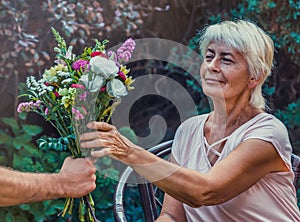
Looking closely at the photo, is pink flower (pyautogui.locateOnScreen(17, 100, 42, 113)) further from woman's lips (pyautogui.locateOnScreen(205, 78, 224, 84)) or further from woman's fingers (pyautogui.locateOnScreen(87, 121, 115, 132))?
woman's lips (pyautogui.locateOnScreen(205, 78, 224, 84))

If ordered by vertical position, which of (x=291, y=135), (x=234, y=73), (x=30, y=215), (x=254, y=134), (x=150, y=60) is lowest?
(x=30, y=215)

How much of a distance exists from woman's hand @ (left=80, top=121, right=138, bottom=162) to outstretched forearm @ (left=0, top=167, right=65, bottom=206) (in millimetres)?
158

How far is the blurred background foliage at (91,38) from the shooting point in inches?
149

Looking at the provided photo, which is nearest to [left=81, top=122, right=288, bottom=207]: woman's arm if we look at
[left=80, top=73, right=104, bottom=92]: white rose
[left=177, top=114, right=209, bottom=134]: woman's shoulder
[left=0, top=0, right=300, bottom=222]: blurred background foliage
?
[left=80, top=73, right=104, bottom=92]: white rose

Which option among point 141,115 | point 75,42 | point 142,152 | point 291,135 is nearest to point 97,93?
point 142,152

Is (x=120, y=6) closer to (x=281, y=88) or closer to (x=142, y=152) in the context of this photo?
(x=281, y=88)

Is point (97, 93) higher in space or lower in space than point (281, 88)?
higher

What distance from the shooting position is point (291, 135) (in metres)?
4.32

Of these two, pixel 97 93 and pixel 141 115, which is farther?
pixel 141 115

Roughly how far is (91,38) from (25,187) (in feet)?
6.24

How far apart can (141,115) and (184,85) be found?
1.21ft

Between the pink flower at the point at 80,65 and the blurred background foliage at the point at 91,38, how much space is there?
137 cm

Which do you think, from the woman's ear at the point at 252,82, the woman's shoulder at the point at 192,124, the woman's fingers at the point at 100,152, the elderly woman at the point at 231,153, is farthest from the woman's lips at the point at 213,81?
the woman's fingers at the point at 100,152

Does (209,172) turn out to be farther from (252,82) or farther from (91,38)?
(91,38)
